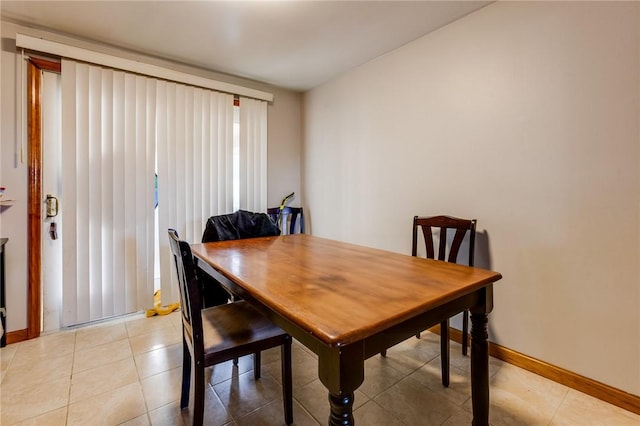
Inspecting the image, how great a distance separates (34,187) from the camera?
220cm

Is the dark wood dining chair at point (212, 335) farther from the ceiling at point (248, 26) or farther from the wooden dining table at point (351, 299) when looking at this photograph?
the ceiling at point (248, 26)

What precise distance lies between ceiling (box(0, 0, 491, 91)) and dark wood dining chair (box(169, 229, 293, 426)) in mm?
1623

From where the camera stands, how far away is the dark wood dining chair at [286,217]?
348 centimetres

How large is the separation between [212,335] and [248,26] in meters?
2.14

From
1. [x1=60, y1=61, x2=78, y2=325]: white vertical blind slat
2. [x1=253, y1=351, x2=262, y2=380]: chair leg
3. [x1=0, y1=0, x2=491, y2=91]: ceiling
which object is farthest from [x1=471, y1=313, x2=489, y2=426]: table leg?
[x1=60, y1=61, x2=78, y2=325]: white vertical blind slat

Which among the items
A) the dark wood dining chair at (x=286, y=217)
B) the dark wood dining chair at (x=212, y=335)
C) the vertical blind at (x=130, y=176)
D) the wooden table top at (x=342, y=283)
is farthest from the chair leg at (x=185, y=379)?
the dark wood dining chair at (x=286, y=217)

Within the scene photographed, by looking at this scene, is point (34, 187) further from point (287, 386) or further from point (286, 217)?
point (287, 386)

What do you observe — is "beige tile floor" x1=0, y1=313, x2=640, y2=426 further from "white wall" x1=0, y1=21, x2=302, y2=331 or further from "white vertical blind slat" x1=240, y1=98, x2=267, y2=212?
"white vertical blind slat" x1=240, y1=98, x2=267, y2=212

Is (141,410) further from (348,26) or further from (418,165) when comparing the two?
(348,26)

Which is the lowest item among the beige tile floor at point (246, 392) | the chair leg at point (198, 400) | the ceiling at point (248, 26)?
the beige tile floor at point (246, 392)

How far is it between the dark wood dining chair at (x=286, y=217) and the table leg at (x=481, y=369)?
2530mm

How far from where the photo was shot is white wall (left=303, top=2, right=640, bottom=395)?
1.51 metres

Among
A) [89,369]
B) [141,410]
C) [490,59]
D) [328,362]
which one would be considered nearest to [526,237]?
[490,59]

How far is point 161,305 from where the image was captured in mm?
2734
